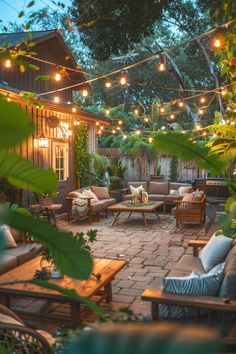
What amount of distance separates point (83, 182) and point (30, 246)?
6.44m

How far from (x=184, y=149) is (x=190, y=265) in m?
3.37

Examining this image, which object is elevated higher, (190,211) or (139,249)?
(190,211)

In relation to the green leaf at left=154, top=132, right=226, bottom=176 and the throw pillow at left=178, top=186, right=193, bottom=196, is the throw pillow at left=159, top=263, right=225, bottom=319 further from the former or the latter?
the throw pillow at left=178, top=186, right=193, bottom=196

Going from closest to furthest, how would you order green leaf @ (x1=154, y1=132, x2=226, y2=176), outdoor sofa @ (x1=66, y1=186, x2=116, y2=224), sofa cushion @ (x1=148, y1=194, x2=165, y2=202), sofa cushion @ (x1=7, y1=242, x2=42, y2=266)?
green leaf @ (x1=154, y1=132, x2=226, y2=176) < sofa cushion @ (x1=7, y1=242, x2=42, y2=266) < outdoor sofa @ (x1=66, y1=186, x2=116, y2=224) < sofa cushion @ (x1=148, y1=194, x2=165, y2=202)

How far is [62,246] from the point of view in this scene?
91 cm

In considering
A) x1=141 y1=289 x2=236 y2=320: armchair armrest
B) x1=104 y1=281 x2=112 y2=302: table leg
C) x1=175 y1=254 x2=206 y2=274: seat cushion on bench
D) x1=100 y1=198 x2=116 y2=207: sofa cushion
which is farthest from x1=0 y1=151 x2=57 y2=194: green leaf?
x1=100 y1=198 x2=116 y2=207: sofa cushion

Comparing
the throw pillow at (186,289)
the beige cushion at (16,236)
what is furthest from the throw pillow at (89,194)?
the throw pillow at (186,289)

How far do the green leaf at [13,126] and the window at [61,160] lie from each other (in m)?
10.0

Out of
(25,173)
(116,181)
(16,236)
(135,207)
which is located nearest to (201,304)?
(25,173)

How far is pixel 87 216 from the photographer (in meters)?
10.1

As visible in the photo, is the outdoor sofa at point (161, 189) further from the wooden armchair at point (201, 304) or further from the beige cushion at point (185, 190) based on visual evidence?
the wooden armchair at point (201, 304)

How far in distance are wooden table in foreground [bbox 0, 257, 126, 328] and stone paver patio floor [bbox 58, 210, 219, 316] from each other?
1.25 feet

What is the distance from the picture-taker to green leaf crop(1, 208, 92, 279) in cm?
88

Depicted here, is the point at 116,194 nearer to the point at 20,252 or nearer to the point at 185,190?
the point at 185,190
